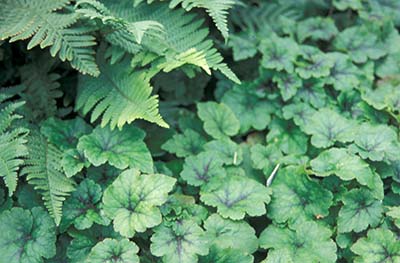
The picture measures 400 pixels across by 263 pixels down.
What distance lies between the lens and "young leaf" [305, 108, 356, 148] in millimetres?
2496

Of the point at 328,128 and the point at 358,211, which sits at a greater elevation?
the point at 328,128

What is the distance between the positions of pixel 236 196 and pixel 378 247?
59 centimetres

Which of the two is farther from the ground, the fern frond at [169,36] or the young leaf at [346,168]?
the fern frond at [169,36]

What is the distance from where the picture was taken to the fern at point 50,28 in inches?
89.7

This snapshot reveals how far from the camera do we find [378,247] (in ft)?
7.07

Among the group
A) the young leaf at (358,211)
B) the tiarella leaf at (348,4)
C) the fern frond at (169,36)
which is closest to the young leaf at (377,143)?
the young leaf at (358,211)

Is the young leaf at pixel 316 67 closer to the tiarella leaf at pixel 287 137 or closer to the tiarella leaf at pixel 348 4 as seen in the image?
the tiarella leaf at pixel 287 137

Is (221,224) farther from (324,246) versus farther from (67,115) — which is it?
(67,115)

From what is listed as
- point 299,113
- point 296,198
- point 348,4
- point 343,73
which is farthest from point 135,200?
point 348,4

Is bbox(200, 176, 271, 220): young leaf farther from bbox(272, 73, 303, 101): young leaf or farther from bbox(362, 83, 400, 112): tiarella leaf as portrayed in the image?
bbox(362, 83, 400, 112): tiarella leaf

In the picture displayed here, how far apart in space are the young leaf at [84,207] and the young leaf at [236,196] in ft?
1.39

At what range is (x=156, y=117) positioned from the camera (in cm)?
222

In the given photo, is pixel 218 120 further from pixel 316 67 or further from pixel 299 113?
pixel 316 67

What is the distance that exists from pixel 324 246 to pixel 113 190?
86cm
